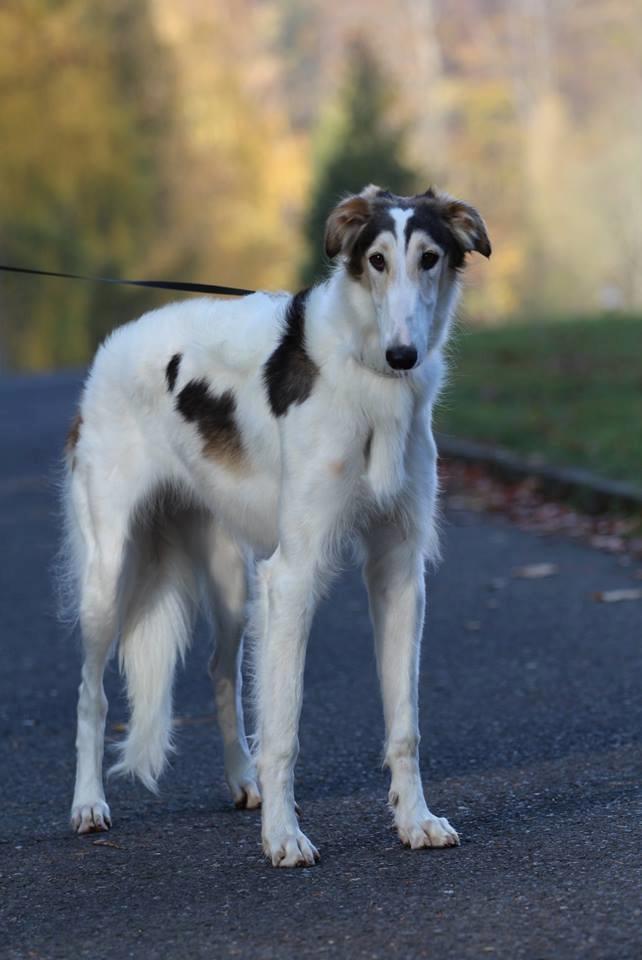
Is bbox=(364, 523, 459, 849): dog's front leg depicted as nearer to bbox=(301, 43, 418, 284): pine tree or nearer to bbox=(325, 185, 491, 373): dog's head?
bbox=(325, 185, 491, 373): dog's head

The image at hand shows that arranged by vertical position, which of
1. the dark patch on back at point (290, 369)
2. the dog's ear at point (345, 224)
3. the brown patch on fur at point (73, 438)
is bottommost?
the brown patch on fur at point (73, 438)

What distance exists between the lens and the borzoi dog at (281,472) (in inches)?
184

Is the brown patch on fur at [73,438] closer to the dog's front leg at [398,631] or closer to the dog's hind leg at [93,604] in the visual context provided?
the dog's hind leg at [93,604]

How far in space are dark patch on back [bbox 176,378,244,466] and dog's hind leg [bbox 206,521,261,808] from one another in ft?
2.19

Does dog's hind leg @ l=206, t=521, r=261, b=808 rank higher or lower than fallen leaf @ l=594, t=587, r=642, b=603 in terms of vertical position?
higher

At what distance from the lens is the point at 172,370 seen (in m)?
5.48

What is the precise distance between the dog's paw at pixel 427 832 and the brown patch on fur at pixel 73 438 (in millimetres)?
1890

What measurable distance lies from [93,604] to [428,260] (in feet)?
5.85

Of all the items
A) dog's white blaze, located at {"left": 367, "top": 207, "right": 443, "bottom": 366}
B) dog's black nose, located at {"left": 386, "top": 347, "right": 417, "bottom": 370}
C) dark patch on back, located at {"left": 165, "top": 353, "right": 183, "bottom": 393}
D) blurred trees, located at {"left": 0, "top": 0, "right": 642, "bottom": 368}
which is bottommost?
blurred trees, located at {"left": 0, "top": 0, "right": 642, "bottom": 368}

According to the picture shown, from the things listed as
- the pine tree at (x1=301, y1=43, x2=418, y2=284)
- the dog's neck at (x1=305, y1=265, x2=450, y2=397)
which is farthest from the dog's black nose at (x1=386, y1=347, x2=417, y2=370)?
the pine tree at (x1=301, y1=43, x2=418, y2=284)

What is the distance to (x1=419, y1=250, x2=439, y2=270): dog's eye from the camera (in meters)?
4.60

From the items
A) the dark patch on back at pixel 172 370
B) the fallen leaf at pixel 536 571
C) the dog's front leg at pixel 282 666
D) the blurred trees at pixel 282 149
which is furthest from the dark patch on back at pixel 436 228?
the blurred trees at pixel 282 149

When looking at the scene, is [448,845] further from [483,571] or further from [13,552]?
[13,552]

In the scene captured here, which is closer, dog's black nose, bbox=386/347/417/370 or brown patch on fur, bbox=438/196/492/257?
dog's black nose, bbox=386/347/417/370
